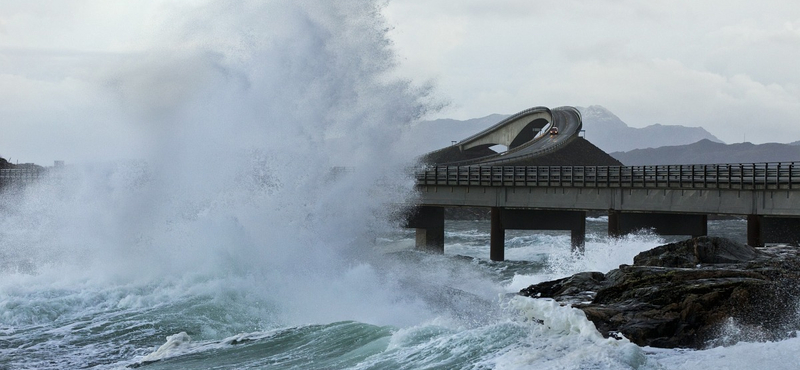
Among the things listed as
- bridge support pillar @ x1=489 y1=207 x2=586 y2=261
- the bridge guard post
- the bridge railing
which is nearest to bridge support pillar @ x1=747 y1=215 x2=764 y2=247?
the bridge railing

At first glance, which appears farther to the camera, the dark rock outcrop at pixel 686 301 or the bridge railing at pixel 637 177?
the bridge railing at pixel 637 177

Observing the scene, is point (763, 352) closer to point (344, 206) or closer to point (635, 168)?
point (344, 206)

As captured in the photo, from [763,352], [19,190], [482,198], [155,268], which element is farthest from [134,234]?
[19,190]

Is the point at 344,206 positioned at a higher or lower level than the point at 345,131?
lower

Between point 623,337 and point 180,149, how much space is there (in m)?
18.5

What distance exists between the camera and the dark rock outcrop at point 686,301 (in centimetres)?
1480

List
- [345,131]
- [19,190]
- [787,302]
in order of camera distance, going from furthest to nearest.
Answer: [19,190] < [345,131] < [787,302]

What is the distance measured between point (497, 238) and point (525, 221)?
2.01 m

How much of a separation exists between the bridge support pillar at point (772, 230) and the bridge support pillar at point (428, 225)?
18504mm

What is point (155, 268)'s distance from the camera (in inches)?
1049

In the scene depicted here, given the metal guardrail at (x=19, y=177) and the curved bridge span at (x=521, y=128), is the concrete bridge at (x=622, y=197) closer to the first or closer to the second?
the metal guardrail at (x=19, y=177)

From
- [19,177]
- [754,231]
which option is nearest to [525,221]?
[754,231]

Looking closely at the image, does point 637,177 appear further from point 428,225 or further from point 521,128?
point 521,128

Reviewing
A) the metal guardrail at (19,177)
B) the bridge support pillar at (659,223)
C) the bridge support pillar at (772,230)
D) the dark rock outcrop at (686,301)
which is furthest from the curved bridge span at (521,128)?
the dark rock outcrop at (686,301)
